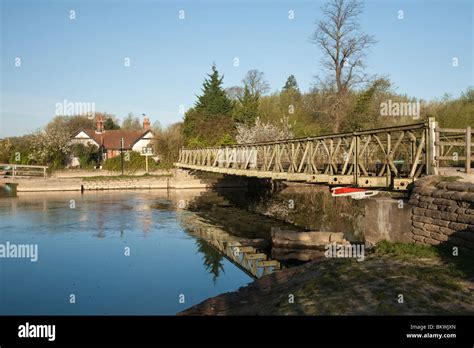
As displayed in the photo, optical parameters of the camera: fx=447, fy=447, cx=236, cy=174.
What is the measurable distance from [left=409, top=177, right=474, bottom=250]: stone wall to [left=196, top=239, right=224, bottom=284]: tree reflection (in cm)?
539

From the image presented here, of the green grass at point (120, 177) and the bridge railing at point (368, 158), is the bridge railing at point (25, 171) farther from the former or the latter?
the bridge railing at point (368, 158)

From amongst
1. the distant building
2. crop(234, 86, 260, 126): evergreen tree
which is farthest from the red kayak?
the distant building

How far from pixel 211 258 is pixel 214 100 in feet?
137

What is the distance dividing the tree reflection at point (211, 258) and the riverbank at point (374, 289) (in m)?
2.65

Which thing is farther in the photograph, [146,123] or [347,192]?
[146,123]

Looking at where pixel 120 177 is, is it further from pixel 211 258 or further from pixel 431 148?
pixel 431 148

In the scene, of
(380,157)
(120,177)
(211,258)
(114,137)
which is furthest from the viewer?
(114,137)

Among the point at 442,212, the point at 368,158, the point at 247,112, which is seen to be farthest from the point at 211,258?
the point at 247,112

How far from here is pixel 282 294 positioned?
8.47 metres

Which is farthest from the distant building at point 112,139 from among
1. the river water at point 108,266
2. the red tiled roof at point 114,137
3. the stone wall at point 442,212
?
the stone wall at point 442,212

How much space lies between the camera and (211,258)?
14305mm
